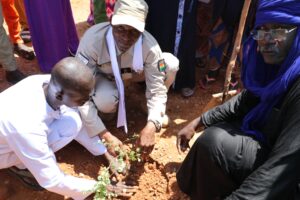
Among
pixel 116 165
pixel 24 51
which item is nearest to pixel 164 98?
pixel 116 165

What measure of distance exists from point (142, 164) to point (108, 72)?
31.3 inches

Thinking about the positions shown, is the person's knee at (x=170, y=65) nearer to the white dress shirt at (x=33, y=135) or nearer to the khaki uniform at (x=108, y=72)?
the khaki uniform at (x=108, y=72)

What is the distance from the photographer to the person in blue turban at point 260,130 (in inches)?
67.6

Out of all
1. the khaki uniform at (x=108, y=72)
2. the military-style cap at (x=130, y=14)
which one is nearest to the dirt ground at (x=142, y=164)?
the khaki uniform at (x=108, y=72)

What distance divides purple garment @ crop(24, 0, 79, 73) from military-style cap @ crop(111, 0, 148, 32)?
1.06 metres

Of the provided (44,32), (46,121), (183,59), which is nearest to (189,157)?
(46,121)

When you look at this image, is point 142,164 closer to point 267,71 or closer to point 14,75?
point 267,71

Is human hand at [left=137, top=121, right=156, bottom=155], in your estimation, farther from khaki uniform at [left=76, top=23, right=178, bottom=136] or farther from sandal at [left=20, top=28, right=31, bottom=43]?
sandal at [left=20, top=28, right=31, bottom=43]

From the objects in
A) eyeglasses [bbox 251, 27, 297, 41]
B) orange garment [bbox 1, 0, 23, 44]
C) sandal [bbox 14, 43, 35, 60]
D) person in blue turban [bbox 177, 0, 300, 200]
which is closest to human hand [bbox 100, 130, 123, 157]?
person in blue turban [bbox 177, 0, 300, 200]

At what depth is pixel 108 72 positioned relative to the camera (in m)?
3.07

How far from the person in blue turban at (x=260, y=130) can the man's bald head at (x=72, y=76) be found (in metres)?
0.76

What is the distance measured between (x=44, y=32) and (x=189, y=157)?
2036mm

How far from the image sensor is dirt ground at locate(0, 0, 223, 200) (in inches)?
107

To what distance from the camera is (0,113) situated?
2203 mm
